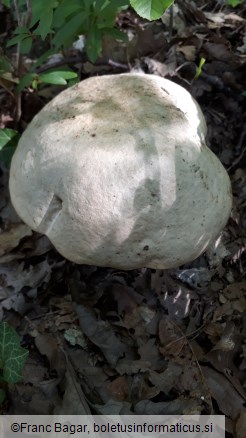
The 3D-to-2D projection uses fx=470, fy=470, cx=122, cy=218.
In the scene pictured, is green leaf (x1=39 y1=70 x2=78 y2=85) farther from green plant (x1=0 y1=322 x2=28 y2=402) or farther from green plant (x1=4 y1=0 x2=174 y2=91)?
green plant (x1=0 y1=322 x2=28 y2=402)

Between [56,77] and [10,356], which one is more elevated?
[56,77]

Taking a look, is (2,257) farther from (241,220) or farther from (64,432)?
(241,220)

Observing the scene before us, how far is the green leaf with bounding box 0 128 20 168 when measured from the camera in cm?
307

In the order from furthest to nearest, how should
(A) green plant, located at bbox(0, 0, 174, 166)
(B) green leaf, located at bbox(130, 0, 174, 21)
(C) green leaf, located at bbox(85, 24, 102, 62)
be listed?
(C) green leaf, located at bbox(85, 24, 102, 62) → (A) green plant, located at bbox(0, 0, 174, 166) → (B) green leaf, located at bbox(130, 0, 174, 21)

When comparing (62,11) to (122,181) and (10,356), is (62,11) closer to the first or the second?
(122,181)

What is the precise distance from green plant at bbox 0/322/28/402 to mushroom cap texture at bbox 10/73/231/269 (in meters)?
0.55

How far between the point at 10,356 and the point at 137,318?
78 cm

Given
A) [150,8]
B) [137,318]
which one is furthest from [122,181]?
[137,318]

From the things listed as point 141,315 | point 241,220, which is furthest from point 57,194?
point 241,220

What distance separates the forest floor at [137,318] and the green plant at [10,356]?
16 centimetres

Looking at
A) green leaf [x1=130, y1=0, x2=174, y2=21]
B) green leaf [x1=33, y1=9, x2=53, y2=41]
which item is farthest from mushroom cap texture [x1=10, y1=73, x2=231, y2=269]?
green leaf [x1=130, y1=0, x2=174, y2=21]

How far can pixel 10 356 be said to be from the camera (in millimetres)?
2531

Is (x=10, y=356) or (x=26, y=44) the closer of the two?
(x=10, y=356)

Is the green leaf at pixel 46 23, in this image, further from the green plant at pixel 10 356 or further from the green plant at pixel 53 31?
the green plant at pixel 10 356
